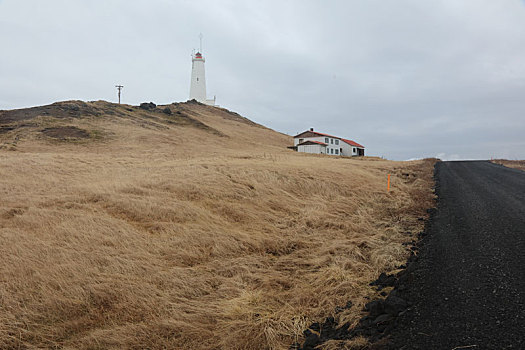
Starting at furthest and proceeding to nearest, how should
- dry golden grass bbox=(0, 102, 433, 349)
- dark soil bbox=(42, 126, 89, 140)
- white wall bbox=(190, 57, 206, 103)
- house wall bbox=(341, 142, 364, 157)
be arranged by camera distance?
white wall bbox=(190, 57, 206, 103) < house wall bbox=(341, 142, 364, 157) < dark soil bbox=(42, 126, 89, 140) < dry golden grass bbox=(0, 102, 433, 349)

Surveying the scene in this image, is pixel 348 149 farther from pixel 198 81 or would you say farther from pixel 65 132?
pixel 65 132

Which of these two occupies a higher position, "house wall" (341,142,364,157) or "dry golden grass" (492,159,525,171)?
"house wall" (341,142,364,157)

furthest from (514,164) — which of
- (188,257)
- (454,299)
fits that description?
(188,257)

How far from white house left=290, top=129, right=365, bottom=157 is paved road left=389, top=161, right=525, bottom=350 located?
45.6m

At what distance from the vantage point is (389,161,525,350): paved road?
3.59 meters

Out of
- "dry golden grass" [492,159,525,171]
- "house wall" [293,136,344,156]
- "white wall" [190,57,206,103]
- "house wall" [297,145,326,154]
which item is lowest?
"dry golden grass" [492,159,525,171]

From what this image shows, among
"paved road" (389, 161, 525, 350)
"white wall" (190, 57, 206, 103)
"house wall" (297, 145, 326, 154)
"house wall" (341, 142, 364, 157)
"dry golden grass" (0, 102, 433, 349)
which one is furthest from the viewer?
"white wall" (190, 57, 206, 103)

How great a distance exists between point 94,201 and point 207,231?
4903 millimetres

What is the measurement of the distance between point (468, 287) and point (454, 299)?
51 cm

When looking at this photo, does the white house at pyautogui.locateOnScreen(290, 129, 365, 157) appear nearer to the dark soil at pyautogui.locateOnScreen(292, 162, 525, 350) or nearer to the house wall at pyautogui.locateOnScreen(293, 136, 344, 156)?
the house wall at pyautogui.locateOnScreen(293, 136, 344, 156)

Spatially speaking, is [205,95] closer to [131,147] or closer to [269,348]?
[131,147]

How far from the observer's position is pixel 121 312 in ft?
17.0

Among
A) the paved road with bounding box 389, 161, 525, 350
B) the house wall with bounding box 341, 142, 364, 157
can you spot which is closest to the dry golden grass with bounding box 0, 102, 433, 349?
the paved road with bounding box 389, 161, 525, 350

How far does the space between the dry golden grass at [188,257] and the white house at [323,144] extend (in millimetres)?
40426
